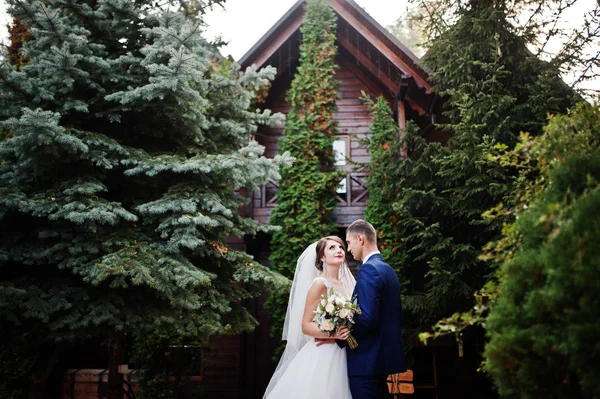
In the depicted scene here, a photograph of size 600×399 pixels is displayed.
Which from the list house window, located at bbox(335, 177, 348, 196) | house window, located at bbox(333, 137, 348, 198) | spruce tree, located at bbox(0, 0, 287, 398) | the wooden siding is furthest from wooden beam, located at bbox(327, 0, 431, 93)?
spruce tree, located at bbox(0, 0, 287, 398)

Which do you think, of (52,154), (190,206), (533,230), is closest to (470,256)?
(190,206)

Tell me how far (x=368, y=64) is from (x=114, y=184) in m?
7.87

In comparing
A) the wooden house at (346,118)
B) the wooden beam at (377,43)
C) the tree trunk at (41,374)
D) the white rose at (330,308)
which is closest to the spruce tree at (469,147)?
the wooden beam at (377,43)

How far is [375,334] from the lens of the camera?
421 cm

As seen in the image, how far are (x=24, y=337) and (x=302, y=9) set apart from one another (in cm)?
969

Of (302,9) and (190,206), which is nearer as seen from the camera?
(190,206)

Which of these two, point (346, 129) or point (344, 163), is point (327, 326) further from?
point (346, 129)

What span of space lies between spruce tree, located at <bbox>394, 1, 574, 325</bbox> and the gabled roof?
151 centimetres

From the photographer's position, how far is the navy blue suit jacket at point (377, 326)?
162 inches

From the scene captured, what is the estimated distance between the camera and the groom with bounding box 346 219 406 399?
4113mm

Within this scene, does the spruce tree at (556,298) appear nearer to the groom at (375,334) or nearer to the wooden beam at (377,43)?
the groom at (375,334)

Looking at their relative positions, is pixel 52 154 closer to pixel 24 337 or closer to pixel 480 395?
pixel 24 337

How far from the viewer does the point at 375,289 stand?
4.13m

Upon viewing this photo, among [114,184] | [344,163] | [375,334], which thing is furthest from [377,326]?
[344,163]
